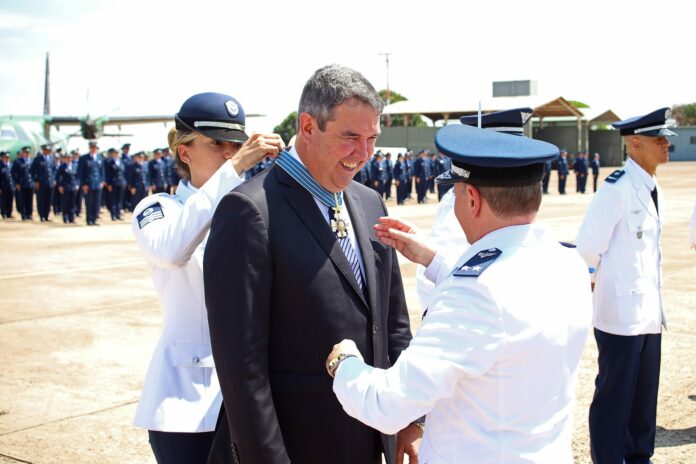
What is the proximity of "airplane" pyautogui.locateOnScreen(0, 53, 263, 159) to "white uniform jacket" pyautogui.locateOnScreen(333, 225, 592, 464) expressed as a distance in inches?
876

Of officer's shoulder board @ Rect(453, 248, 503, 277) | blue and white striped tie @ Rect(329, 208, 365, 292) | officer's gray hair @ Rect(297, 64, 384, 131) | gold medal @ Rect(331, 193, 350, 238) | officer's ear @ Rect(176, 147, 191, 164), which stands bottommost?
blue and white striped tie @ Rect(329, 208, 365, 292)

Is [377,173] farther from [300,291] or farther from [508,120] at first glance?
[300,291]

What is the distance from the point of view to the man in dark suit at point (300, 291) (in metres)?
2.19

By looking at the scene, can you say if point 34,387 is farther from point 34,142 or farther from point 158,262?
point 34,142

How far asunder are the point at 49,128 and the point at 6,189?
Result: 817 inches

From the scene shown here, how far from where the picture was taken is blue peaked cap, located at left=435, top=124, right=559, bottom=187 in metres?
1.98

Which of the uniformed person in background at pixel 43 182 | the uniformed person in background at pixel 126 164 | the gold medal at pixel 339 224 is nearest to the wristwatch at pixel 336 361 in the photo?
the gold medal at pixel 339 224

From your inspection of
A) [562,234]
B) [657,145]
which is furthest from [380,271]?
[562,234]

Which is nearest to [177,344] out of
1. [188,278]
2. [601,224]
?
[188,278]

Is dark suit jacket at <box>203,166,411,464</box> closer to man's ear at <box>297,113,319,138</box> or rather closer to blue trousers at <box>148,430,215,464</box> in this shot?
man's ear at <box>297,113,319,138</box>

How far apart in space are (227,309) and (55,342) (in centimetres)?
573

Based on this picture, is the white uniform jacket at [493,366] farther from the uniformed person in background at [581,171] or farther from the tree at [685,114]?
the tree at [685,114]

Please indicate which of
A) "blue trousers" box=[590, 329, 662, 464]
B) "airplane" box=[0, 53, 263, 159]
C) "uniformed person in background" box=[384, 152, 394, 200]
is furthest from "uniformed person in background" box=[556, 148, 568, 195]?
"blue trousers" box=[590, 329, 662, 464]

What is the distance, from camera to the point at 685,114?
326 ft
